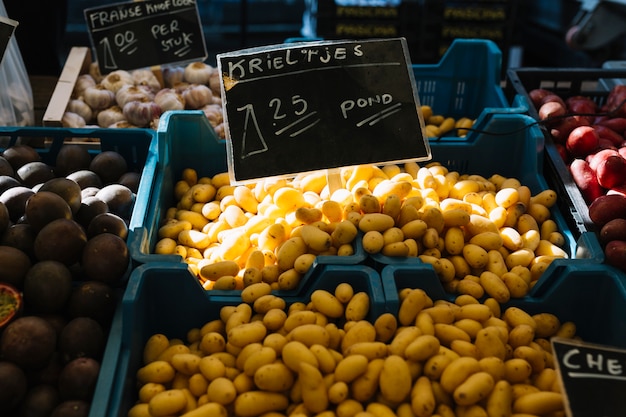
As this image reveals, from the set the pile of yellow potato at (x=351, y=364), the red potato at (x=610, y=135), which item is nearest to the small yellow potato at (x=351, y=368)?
the pile of yellow potato at (x=351, y=364)

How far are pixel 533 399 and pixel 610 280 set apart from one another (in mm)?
467

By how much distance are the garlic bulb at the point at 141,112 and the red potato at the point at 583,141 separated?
63.0 inches

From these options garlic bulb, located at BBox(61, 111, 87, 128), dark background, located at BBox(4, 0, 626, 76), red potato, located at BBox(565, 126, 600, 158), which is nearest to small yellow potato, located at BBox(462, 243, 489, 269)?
red potato, located at BBox(565, 126, 600, 158)

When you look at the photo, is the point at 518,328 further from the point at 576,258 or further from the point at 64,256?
the point at 64,256

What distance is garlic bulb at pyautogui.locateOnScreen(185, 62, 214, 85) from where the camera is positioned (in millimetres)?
2906

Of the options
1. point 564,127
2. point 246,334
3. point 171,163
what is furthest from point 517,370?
point 171,163

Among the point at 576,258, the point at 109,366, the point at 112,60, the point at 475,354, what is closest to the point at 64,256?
the point at 109,366

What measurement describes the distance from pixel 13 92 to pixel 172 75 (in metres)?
0.76

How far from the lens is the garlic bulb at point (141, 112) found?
8.34 ft

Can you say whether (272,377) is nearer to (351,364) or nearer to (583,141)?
(351,364)

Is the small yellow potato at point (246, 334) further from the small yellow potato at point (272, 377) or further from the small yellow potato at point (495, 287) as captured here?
the small yellow potato at point (495, 287)

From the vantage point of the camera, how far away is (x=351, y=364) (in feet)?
4.16

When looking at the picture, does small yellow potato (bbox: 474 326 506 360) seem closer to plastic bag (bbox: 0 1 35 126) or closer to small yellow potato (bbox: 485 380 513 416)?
small yellow potato (bbox: 485 380 513 416)

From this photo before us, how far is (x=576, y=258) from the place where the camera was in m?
1.65
